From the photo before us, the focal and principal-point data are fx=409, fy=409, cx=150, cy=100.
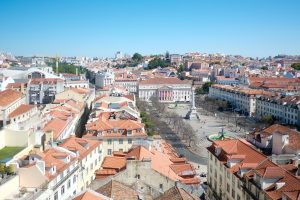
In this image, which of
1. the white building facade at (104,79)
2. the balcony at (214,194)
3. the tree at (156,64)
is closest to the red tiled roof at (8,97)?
the balcony at (214,194)

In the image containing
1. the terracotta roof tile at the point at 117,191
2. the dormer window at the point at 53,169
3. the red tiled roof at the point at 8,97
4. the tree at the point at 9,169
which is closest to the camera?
the tree at the point at 9,169

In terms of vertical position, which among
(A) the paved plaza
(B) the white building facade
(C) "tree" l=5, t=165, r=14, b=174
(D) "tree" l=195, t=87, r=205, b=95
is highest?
(C) "tree" l=5, t=165, r=14, b=174

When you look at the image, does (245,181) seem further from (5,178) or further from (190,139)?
(190,139)

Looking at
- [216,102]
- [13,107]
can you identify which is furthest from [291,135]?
[216,102]

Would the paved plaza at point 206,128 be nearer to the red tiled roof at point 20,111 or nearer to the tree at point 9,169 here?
the red tiled roof at point 20,111

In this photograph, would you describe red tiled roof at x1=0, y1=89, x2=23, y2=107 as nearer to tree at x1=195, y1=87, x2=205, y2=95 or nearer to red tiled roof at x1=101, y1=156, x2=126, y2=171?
red tiled roof at x1=101, y1=156, x2=126, y2=171

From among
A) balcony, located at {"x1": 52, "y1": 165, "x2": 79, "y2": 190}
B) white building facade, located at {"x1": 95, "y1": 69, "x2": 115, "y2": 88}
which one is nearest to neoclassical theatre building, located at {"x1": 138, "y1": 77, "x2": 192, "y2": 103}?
white building facade, located at {"x1": 95, "y1": 69, "x2": 115, "y2": 88}

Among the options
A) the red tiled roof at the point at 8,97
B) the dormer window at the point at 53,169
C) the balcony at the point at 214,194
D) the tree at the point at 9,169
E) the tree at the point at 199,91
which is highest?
the red tiled roof at the point at 8,97

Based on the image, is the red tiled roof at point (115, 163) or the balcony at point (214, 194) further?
the balcony at point (214, 194)

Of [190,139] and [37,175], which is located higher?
[37,175]

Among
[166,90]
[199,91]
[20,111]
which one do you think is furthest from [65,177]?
[199,91]

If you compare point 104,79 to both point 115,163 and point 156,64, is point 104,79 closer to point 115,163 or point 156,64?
point 156,64
